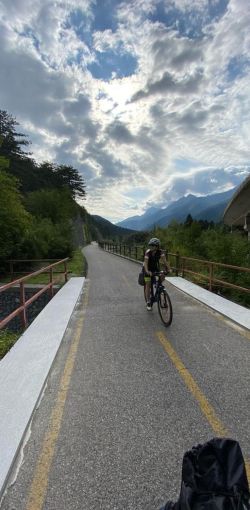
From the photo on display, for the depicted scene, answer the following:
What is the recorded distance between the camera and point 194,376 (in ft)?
15.5

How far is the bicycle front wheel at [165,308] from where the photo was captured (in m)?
7.34

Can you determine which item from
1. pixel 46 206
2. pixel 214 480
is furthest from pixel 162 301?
pixel 46 206

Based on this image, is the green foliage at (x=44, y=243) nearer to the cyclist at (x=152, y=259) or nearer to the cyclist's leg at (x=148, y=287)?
the cyclist's leg at (x=148, y=287)

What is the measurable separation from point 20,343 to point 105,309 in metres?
3.35

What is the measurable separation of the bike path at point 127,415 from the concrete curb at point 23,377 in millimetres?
127

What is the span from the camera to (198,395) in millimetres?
4145

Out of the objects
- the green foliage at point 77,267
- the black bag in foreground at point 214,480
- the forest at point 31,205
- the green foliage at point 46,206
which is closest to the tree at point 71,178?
the forest at point 31,205

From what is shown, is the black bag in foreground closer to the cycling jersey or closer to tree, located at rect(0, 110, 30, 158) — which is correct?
the cycling jersey

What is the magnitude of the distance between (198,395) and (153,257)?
179 inches

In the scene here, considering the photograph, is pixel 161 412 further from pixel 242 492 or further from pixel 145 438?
pixel 242 492

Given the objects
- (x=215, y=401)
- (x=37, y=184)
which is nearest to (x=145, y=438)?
(x=215, y=401)

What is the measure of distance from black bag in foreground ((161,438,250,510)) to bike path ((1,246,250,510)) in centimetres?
57

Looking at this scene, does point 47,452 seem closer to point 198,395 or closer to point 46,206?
point 198,395

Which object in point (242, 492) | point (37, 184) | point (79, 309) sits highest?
point (37, 184)
